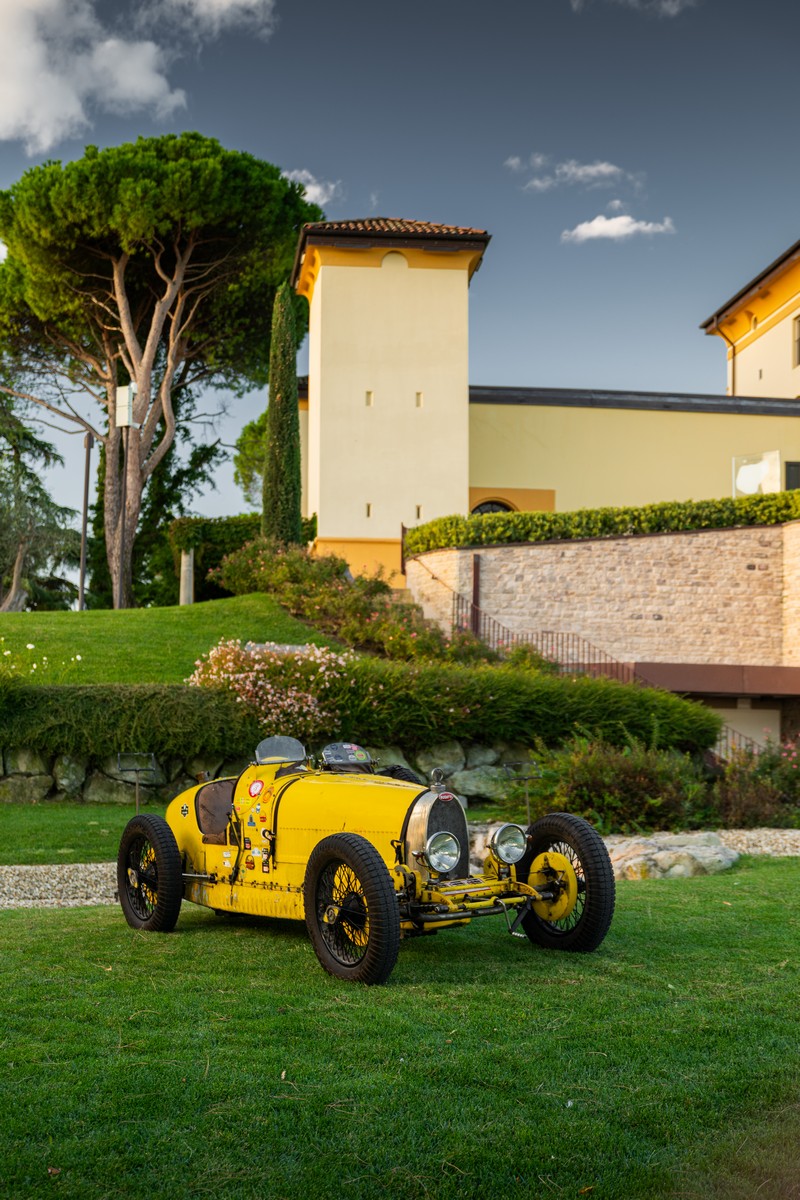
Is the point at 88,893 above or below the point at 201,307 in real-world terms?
below

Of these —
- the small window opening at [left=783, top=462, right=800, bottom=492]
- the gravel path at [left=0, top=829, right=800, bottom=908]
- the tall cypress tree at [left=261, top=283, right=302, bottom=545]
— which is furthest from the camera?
the small window opening at [left=783, top=462, right=800, bottom=492]

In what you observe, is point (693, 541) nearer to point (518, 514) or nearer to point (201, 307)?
point (518, 514)

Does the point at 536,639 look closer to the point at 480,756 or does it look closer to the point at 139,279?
the point at 480,756

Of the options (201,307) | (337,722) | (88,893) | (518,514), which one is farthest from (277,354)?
(88,893)

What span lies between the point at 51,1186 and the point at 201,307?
108ft

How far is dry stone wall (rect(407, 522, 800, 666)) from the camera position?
24141mm

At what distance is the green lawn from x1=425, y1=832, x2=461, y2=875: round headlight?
1261 cm

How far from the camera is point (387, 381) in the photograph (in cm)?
2933

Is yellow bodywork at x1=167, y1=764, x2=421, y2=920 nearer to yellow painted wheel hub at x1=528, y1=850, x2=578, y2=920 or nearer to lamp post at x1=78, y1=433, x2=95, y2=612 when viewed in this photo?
yellow painted wheel hub at x1=528, y1=850, x2=578, y2=920

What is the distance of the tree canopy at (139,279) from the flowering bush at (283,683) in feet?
51.1

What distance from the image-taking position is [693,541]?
24.5 m

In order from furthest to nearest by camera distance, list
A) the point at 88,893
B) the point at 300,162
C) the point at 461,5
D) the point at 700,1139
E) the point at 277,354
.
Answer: the point at 300,162 < the point at 277,354 < the point at 461,5 < the point at 88,893 < the point at 700,1139

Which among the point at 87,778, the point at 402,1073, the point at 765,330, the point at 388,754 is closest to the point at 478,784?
the point at 388,754

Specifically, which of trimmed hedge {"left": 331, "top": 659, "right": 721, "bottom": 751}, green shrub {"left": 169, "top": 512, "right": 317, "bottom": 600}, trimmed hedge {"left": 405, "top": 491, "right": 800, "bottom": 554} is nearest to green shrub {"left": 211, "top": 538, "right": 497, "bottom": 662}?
green shrub {"left": 169, "top": 512, "right": 317, "bottom": 600}
